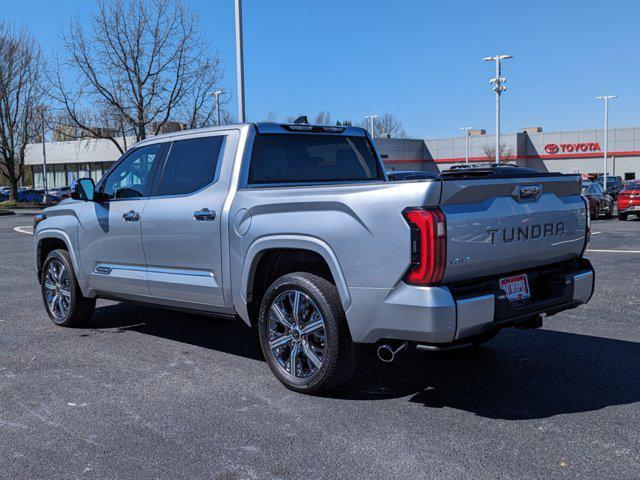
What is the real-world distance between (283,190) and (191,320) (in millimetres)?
3161

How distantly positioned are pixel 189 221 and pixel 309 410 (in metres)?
1.86

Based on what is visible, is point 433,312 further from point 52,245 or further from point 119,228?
point 52,245

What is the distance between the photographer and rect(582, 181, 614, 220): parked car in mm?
24000

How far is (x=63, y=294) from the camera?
7078 millimetres

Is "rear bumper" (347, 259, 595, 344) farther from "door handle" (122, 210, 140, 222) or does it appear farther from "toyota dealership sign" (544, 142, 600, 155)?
"toyota dealership sign" (544, 142, 600, 155)

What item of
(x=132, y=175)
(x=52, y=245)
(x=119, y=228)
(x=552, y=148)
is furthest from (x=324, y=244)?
(x=552, y=148)

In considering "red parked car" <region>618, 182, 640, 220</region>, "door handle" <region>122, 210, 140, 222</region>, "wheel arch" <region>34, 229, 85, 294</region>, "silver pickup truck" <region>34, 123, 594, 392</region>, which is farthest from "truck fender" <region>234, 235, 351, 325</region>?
"red parked car" <region>618, 182, 640, 220</region>

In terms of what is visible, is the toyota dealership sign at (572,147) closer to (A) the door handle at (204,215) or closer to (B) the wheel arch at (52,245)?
(B) the wheel arch at (52,245)

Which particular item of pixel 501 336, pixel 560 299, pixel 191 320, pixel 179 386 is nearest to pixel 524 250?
pixel 560 299

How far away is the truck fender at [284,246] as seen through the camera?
4.33 meters

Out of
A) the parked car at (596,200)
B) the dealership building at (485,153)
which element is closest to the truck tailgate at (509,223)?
the parked car at (596,200)

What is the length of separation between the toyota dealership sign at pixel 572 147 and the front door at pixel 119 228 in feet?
214

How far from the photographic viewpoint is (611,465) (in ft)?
11.5

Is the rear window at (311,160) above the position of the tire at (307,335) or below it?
above
